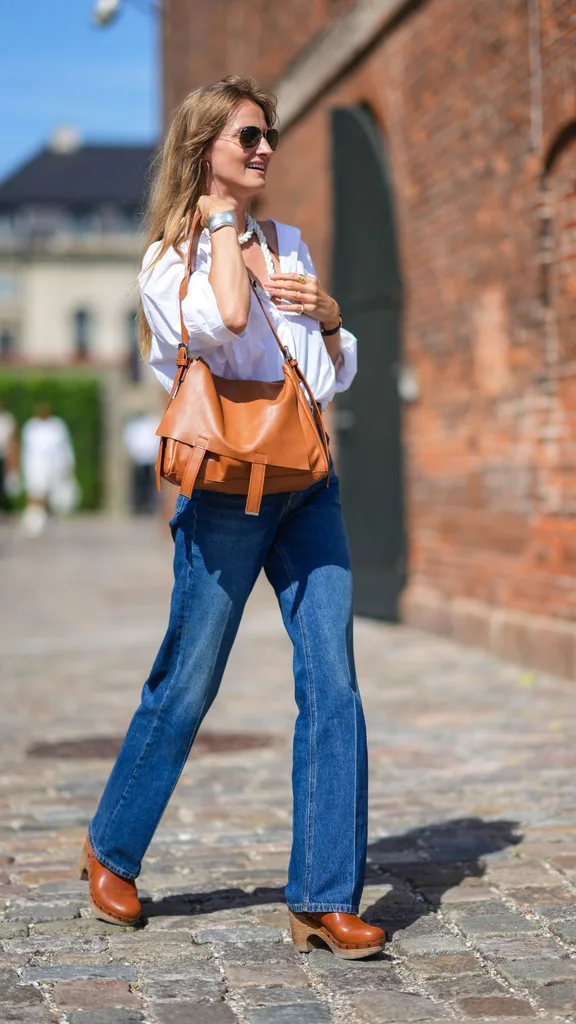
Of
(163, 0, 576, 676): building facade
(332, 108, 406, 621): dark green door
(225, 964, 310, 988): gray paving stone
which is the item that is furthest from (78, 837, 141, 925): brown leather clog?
(332, 108, 406, 621): dark green door

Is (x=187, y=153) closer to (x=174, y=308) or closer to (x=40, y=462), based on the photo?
(x=174, y=308)

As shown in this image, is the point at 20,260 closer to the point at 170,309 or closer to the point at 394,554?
the point at 394,554

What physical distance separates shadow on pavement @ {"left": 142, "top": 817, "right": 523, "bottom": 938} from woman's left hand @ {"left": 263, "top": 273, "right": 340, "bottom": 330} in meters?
1.54

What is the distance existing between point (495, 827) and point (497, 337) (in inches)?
178

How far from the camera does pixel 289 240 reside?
365 cm

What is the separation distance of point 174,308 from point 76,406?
4518 centimetres

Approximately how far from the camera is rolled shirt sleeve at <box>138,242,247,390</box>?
129 inches

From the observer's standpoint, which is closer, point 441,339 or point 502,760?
point 502,760

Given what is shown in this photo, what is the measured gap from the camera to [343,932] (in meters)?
3.43

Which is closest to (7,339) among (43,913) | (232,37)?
(232,37)

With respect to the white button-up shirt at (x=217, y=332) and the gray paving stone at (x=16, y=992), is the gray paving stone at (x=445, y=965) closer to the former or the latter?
the gray paving stone at (x=16, y=992)

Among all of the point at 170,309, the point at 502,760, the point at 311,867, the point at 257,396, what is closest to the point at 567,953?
the point at 311,867

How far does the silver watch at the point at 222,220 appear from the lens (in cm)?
339

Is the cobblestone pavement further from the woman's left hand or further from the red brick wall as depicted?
the red brick wall
